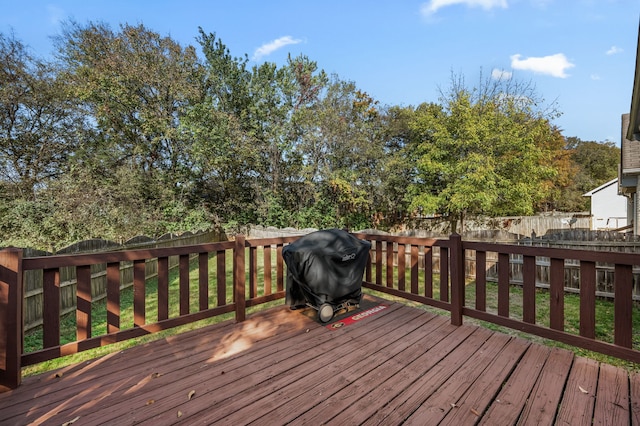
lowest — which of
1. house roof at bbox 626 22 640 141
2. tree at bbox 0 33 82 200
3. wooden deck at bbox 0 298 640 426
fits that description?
wooden deck at bbox 0 298 640 426

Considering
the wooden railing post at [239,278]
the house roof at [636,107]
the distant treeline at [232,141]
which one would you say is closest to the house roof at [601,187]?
the distant treeline at [232,141]

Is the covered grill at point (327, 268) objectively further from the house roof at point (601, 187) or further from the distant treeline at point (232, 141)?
the house roof at point (601, 187)

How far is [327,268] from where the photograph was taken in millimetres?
2797

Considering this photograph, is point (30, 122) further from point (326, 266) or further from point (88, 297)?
point (326, 266)

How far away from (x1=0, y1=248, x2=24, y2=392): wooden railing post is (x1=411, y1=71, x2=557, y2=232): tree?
1166 centimetres

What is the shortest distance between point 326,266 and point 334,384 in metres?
1.11

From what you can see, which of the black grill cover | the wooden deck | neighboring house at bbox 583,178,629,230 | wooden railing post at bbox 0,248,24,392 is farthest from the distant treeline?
neighboring house at bbox 583,178,629,230

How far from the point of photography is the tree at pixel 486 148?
10875 mm

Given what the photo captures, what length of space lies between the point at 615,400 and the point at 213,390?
7.85 feet

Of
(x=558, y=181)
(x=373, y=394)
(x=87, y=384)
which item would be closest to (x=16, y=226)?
(x=87, y=384)

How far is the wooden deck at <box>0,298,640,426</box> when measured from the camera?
61.0 inches

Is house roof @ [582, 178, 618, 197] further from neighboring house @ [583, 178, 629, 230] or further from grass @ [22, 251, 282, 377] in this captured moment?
grass @ [22, 251, 282, 377]

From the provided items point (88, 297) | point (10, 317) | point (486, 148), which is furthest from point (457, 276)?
point (486, 148)

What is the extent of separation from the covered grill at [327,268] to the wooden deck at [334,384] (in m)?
0.38
